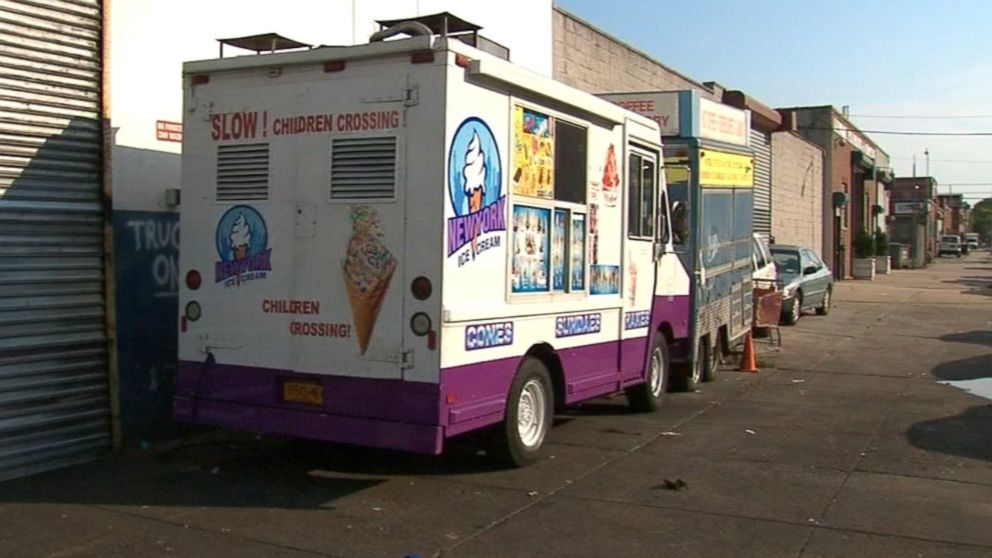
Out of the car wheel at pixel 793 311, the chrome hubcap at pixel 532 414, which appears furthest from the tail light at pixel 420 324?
the car wheel at pixel 793 311

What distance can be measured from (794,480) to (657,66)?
14581 mm

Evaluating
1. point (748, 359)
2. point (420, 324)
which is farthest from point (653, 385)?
point (420, 324)

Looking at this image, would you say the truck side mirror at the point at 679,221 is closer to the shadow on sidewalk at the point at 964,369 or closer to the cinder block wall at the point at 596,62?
the shadow on sidewalk at the point at 964,369

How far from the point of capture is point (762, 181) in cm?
2922

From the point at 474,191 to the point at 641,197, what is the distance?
3.25m

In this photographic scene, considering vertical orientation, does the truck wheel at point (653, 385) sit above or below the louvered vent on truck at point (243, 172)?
below

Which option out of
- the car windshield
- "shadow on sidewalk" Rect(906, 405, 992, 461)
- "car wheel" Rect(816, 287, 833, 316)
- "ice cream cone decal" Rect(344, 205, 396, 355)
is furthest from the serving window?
"car wheel" Rect(816, 287, 833, 316)

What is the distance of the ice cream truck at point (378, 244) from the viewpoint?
6566 millimetres

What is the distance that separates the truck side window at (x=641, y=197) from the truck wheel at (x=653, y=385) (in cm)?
125

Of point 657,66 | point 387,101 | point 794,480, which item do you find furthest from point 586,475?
point 657,66

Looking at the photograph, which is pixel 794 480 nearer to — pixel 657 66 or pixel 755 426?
pixel 755 426

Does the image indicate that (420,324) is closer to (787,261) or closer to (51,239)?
(51,239)

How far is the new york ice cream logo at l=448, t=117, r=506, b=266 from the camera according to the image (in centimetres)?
660

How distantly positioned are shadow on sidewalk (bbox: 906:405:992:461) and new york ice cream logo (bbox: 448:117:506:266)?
4621 mm
